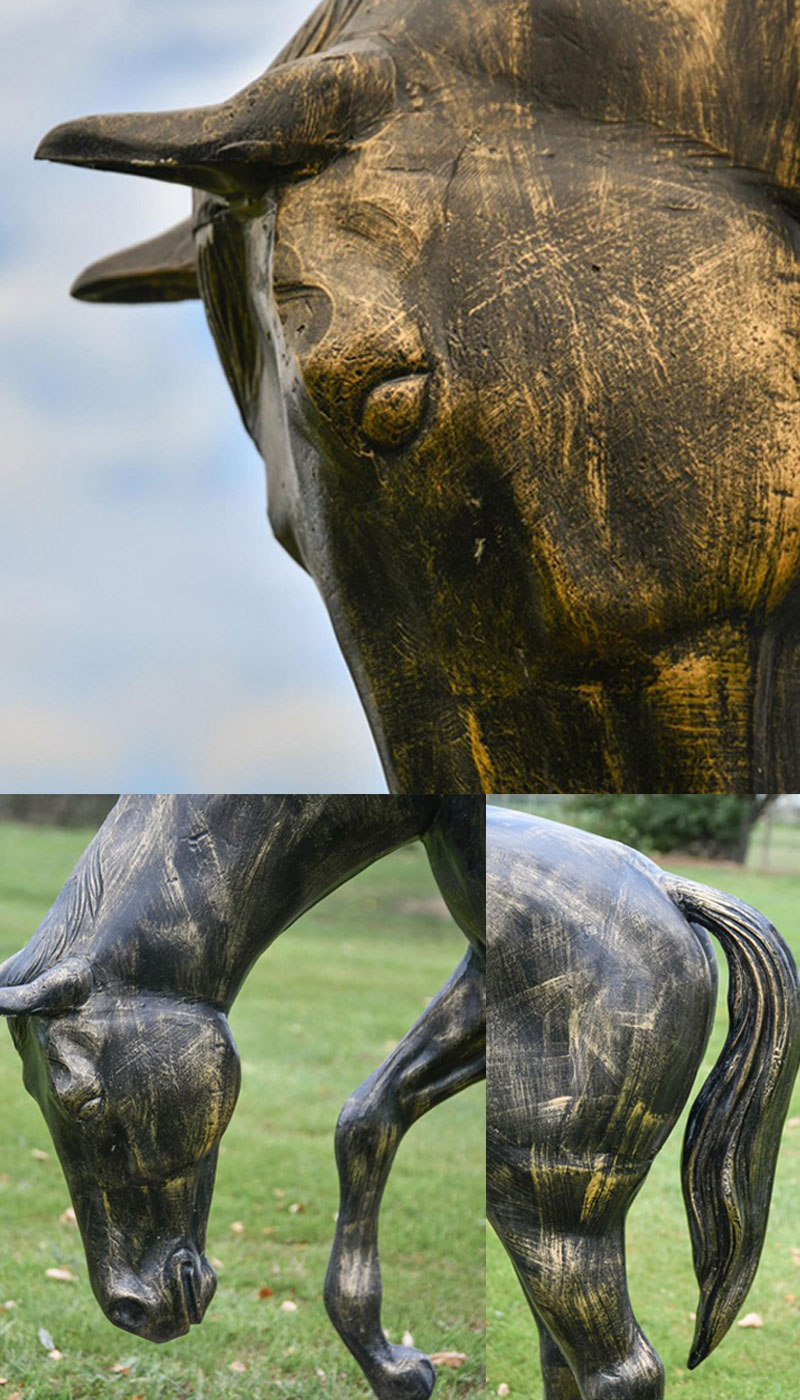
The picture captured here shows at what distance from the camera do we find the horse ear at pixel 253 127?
1681mm

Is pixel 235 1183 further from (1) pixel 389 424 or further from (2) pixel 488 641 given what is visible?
(1) pixel 389 424

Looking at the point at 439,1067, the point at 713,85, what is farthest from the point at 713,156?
the point at 439,1067

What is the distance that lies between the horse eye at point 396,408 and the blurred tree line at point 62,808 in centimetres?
49

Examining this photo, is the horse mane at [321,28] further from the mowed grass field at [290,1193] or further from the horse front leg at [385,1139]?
the horse front leg at [385,1139]

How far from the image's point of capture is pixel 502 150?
1.72m

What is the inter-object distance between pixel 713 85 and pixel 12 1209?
5.14 feet

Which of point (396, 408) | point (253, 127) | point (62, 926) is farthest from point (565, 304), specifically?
point (62, 926)

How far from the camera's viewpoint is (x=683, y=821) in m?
1.71

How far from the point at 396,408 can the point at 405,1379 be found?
1.06m

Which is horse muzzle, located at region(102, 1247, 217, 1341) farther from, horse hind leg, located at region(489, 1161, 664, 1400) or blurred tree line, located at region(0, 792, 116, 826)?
blurred tree line, located at region(0, 792, 116, 826)

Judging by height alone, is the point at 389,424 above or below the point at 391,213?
below

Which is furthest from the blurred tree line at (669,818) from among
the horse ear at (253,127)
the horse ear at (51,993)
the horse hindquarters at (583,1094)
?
the horse ear at (253,127)

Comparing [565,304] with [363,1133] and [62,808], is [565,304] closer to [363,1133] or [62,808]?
[62,808]

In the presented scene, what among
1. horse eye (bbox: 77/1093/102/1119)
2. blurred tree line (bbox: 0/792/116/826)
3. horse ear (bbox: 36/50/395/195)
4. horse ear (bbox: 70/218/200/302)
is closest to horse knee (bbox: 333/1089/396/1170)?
horse eye (bbox: 77/1093/102/1119)
